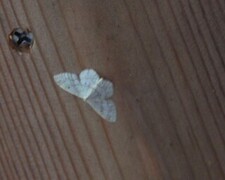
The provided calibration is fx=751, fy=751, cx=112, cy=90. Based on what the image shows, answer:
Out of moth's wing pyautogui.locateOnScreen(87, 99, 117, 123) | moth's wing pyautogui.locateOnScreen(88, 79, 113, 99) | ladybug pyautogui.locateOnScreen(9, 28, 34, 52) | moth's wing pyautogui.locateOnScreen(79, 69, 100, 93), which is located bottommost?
moth's wing pyautogui.locateOnScreen(87, 99, 117, 123)

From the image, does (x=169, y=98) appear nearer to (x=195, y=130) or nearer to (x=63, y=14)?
(x=195, y=130)

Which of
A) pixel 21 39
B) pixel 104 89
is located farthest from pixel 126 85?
pixel 21 39

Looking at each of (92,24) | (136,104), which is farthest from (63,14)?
(136,104)

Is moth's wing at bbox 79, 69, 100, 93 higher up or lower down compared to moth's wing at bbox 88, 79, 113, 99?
higher up

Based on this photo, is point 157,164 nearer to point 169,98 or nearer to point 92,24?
point 169,98

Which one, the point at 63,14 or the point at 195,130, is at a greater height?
the point at 63,14

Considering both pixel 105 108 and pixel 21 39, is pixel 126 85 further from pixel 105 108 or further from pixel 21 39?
pixel 21 39

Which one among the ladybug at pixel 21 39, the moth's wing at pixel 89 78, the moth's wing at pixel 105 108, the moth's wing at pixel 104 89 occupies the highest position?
the ladybug at pixel 21 39
